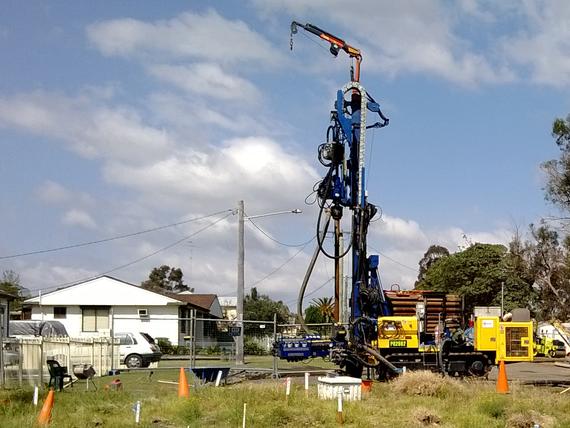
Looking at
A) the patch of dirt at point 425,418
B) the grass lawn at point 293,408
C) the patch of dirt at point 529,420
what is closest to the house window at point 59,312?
the grass lawn at point 293,408

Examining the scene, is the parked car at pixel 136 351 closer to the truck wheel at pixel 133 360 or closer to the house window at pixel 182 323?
the truck wheel at pixel 133 360

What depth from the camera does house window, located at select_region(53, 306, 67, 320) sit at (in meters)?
61.4

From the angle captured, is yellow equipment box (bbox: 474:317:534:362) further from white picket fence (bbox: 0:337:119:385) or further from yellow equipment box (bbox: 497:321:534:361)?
white picket fence (bbox: 0:337:119:385)

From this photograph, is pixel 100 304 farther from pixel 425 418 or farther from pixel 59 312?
pixel 425 418

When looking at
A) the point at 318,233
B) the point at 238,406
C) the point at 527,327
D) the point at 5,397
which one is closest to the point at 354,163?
the point at 318,233

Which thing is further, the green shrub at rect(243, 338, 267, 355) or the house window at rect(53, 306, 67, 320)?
the house window at rect(53, 306, 67, 320)

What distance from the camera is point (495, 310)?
28.0 m

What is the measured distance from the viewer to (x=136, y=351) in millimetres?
36469

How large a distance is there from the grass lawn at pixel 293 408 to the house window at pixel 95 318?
41639 millimetres

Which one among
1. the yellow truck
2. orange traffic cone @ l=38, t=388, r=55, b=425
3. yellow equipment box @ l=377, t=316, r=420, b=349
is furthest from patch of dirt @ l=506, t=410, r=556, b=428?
yellow equipment box @ l=377, t=316, r=420, b=349

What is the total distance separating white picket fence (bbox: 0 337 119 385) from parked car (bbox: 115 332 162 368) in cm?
699

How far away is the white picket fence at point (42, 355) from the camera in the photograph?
74.9ft

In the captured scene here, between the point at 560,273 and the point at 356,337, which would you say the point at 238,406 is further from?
the point at 560,273

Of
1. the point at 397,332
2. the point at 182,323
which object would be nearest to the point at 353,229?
the point at 397,332
